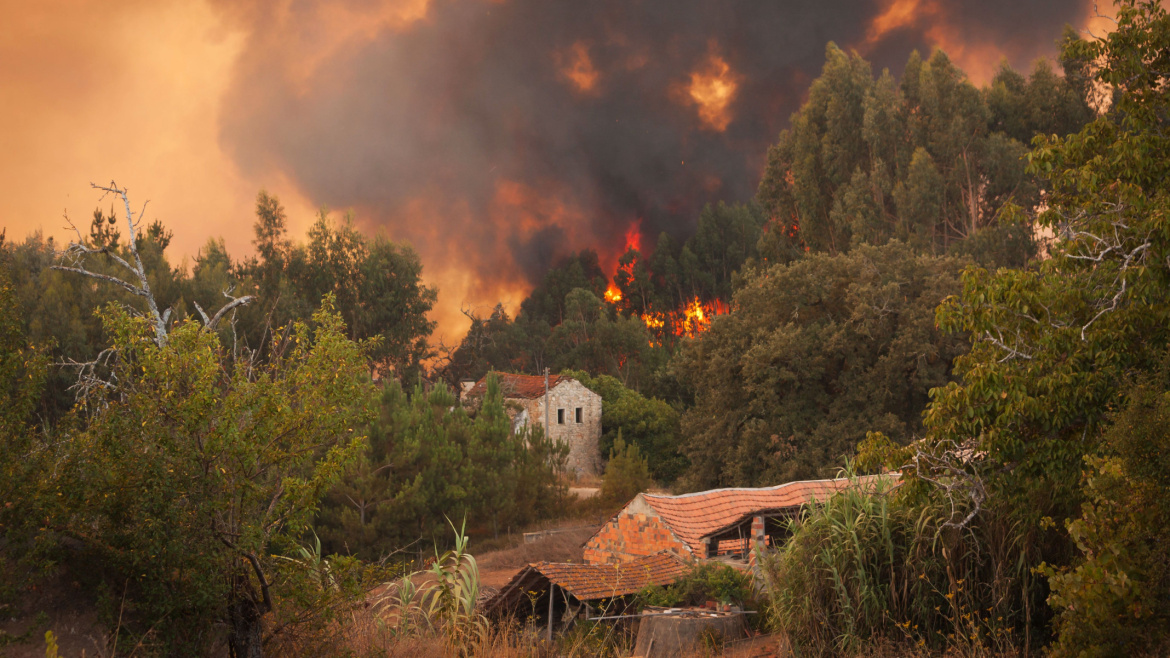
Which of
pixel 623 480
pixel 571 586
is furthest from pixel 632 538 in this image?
pixel 623 480

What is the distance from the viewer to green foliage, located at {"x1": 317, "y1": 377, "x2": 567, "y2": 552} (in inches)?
835

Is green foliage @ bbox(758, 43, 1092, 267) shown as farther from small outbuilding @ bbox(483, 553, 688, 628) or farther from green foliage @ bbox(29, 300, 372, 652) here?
green foliage @ bbox(29, 300, 372, 652)

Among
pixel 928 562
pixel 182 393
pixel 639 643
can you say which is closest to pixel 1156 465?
pixel 928 562

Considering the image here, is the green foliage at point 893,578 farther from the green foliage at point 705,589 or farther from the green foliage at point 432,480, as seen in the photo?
the green foliage at point 432,480

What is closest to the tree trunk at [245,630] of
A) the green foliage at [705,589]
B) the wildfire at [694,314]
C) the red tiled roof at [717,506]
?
the green foliage at [705,589]

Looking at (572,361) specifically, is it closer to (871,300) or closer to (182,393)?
(871,300)

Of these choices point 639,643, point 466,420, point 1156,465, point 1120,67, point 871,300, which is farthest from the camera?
point 466,420

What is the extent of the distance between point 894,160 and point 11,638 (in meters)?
31.8

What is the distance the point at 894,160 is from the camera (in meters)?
30.7

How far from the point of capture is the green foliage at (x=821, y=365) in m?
22.1

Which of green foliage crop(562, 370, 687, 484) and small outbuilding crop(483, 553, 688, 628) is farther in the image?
green foliage crop(562, 370, 687, 484)

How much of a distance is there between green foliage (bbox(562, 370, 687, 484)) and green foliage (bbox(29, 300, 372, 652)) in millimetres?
28612

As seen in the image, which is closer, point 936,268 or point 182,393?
point 182,393

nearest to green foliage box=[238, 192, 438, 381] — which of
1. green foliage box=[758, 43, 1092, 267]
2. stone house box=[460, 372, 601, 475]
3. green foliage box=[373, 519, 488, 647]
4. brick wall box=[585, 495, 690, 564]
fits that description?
stone house box=[460, 372, 601, 475]
